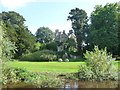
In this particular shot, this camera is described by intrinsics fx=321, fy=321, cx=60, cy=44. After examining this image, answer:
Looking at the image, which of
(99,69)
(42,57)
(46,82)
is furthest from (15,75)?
(42,57)

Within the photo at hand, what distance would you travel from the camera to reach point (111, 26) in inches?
1435

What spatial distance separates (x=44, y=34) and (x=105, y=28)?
51.8 feet

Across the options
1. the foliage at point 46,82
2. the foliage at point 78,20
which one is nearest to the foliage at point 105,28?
the foliage at point 78,20

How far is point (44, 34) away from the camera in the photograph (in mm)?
50219

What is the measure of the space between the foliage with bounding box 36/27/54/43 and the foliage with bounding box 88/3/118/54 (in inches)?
526

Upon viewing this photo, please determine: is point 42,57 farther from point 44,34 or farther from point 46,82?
point 44,34

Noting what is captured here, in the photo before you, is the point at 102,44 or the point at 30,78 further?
the point at 102,44

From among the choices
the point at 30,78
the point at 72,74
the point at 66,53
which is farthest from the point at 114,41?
the point at 30,78

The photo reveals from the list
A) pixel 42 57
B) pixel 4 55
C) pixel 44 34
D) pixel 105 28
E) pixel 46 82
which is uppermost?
pixel 44 34

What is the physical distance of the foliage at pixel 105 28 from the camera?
35.3 metres

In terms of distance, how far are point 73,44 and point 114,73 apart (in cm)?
2316

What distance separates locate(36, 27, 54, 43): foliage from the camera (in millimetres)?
50325

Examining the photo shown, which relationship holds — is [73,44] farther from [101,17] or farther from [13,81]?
[13,81]

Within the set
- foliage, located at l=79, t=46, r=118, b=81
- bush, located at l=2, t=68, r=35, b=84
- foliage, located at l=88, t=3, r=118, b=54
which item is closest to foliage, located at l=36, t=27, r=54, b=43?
foliage, located at l=88, t=3, r=118, b=54
